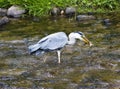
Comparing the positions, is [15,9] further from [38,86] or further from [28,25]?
[38,86]

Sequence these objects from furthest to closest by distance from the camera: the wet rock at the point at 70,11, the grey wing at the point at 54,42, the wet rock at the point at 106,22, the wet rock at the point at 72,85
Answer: the wet rock at the point at 70,11
the wet rock at the point at 106,22
the grey wing at the point at 54,42
the wet rock at the point at 72,85

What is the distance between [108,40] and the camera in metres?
10.0

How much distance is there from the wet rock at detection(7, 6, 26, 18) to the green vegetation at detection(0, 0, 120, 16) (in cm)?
22

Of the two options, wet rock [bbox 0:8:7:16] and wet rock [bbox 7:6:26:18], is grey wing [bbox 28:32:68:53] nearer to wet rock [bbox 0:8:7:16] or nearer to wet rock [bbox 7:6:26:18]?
wet rock [bbox 7:6:26:18]

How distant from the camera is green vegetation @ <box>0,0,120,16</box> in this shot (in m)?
13.4

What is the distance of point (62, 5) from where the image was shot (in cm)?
1348

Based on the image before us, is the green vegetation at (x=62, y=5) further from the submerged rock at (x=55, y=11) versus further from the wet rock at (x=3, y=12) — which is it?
the wet rock at (x=3, y=12)

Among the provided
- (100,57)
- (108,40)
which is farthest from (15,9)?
(100,57)

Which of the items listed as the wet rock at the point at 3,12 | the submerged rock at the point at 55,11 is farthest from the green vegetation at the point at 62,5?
the wet rock at the point at 3,12

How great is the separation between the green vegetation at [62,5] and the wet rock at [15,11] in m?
0.22

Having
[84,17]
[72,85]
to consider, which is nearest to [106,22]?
[84,17]

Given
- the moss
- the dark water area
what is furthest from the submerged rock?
the moss

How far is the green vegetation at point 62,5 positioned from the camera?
44.0ft

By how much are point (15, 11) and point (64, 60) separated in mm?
4985
